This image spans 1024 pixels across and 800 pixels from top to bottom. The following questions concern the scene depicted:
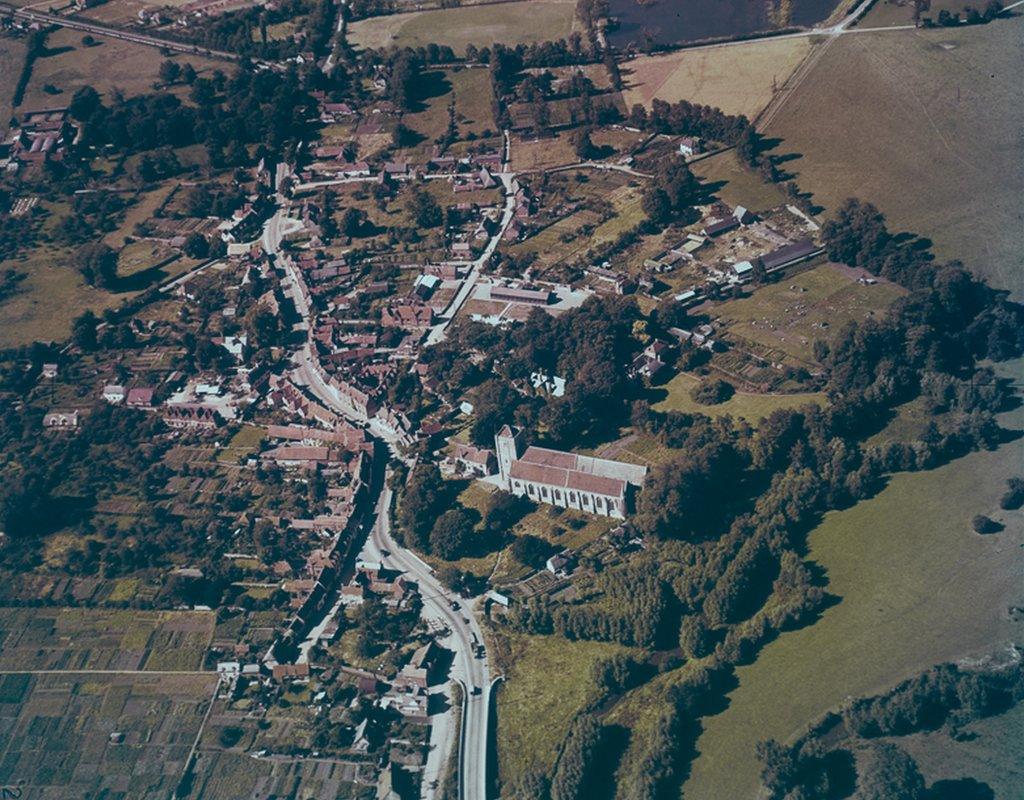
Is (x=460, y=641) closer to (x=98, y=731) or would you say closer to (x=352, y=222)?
(x=98, y=731)

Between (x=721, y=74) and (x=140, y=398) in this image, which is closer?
(x=140, y=398)

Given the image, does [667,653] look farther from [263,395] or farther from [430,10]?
[430,10]

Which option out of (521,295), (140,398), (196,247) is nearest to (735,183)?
(521,295)

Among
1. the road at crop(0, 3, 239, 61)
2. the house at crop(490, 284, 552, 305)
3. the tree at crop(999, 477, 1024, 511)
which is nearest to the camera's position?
the tree at crop(999, 477, 1024, 511)

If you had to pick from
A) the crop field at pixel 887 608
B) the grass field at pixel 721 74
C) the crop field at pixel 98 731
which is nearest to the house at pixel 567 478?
the crop field at pixel 887 608

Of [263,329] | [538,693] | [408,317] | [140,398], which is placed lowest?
[140,398]

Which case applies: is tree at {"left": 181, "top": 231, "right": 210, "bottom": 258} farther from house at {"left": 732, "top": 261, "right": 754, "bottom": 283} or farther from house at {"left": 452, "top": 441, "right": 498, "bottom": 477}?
house at {"left": 732, "top": 261, "right": 754, "bottom": 283}

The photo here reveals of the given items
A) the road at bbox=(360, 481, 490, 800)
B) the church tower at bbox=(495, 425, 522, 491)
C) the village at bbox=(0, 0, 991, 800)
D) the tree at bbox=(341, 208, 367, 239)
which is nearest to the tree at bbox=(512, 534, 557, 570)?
the village at bbox=(0, 0, 991, 800)
